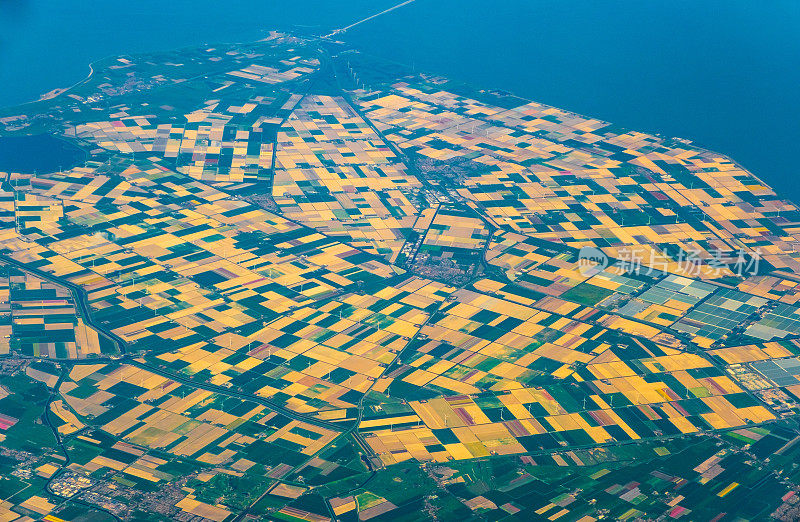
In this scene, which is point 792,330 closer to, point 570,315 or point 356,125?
point 570,315

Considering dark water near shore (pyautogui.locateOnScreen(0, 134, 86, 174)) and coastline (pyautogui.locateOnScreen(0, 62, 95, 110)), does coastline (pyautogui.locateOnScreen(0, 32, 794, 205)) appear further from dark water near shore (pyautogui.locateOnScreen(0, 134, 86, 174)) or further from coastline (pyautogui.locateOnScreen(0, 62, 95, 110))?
dark water near shore (pyautogui.locateOnScreen(0, 134, 86, 174))

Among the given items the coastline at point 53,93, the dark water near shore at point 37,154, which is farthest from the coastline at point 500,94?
the dark water near shore at point 37,154

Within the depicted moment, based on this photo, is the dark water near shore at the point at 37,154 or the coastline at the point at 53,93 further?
the coastline at the point at 53,93

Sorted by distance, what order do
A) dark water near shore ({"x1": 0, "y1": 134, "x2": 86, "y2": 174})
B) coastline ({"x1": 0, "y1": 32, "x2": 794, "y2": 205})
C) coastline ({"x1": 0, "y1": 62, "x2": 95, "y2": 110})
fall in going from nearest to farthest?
dark water near shore ({"x1": 0, "y1": 134, "x2": 86, "y2": 174}) → coastline ({"x1": 0, "y1": 32, "x2": 794, "y2": 205}) → coastline ({"x1": 0, "y1": 62, "x2": 95, "y2": 110})

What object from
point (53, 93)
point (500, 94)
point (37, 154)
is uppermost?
point (500, 94)

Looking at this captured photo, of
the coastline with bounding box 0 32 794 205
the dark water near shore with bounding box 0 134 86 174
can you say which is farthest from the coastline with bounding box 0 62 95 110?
the dark water near shore with bounding box 0 134 86 174

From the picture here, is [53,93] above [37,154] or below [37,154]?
above

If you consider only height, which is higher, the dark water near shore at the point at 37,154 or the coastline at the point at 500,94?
the coastline at the point at 500,94

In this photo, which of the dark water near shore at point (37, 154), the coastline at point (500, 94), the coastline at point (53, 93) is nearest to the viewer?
the dark water near shore at point (37, 154)

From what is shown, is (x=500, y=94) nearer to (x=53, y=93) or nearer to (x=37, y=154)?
(x=53, y=93)

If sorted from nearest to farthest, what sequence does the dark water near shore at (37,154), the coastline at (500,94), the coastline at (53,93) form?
the dark water near shore at (37,154) < the coastline at (500,94) < the coastline at (53,93)

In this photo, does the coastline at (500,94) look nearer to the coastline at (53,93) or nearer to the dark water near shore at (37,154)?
the coastline at (53,93)

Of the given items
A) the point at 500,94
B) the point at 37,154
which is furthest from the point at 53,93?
the point at 500,94

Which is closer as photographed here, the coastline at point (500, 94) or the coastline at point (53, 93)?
the coastline at point (500, 94)
